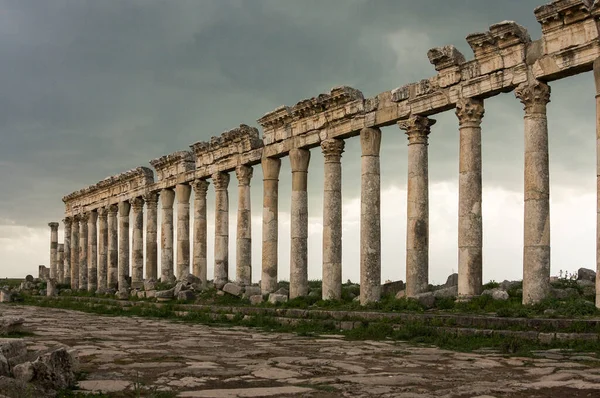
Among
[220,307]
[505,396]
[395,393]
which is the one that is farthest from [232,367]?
[220,307]

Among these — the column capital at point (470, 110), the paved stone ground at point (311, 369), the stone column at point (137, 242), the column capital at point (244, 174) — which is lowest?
the paved stone ground at point (311, 369)

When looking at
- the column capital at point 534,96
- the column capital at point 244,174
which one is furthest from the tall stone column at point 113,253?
the column capital at point 534,96

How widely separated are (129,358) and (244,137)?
62.5 ft

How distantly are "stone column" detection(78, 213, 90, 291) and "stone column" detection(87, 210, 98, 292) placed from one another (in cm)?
72

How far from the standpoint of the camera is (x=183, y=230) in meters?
34.8

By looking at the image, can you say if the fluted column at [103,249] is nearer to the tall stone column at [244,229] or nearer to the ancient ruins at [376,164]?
the ancient ruins at [376,164]

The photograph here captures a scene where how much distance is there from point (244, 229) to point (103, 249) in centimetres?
1809

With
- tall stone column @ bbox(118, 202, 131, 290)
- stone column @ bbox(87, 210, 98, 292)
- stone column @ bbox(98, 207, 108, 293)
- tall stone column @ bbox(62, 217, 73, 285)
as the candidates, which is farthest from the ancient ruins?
tall stone column @ bbox(62, 217, 73, 285)

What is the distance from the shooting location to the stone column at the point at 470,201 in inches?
771

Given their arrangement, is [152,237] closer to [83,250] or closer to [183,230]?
[183,230]

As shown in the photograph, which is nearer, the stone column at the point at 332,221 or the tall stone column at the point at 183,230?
the stone column at the point at 332,221

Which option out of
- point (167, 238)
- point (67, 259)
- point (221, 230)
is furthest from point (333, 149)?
point (67, 259)

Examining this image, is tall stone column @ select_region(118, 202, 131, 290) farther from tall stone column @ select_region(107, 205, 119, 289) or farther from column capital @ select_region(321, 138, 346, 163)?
column capital @ select_region(321, 138, 346, 163)

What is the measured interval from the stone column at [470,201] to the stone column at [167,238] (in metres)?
20.1
